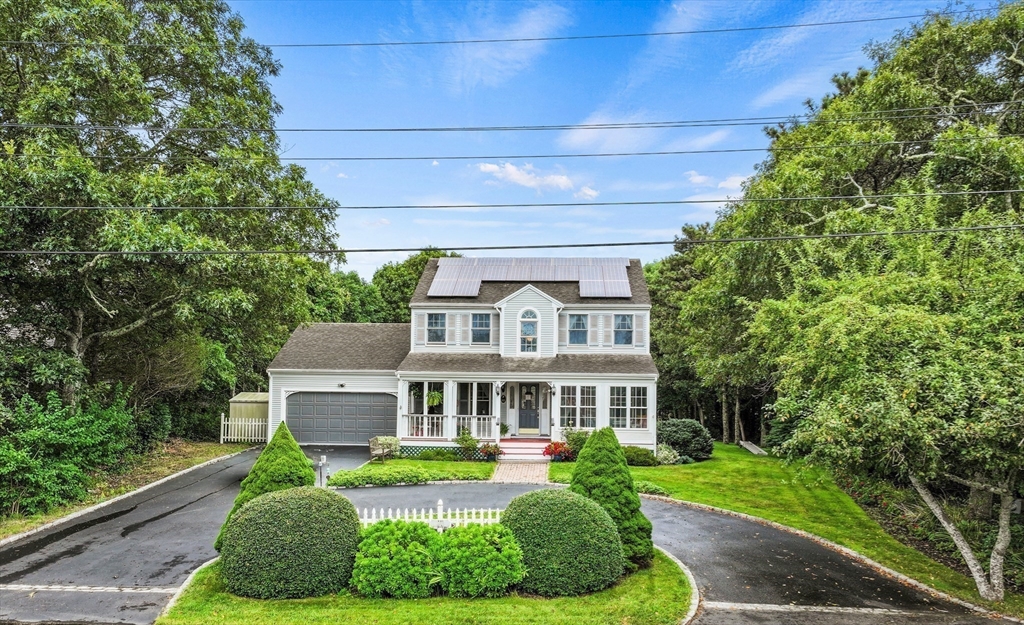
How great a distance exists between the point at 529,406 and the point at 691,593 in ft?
49.2

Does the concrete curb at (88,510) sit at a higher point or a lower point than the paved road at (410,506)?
higher

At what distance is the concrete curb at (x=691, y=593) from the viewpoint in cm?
838

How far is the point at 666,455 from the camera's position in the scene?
21344 millimetres

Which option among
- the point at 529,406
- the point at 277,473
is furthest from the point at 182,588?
the point at 529,406

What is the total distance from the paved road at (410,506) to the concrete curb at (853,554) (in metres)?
0.25

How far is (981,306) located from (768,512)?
23.2 feet

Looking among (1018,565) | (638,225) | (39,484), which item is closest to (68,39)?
(39,484)

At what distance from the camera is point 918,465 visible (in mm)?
8656

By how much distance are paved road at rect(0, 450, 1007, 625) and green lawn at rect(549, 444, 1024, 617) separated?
2.55 feet

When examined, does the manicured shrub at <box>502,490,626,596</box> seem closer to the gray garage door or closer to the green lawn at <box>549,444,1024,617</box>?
the green lawn at <box>549,444,1024,617</box>

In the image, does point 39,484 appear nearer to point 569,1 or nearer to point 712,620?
point 712,620

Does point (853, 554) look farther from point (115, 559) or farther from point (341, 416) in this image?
point (341, 416)

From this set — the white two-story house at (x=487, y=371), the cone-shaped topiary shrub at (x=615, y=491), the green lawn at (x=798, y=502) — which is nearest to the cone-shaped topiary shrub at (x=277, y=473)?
the cone-shaped topiary shrub at (x=615, y=491)

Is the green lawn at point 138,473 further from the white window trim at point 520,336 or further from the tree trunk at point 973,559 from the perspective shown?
the tree trunk at point 973,559
